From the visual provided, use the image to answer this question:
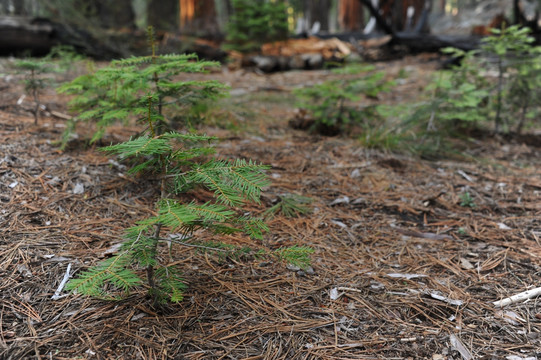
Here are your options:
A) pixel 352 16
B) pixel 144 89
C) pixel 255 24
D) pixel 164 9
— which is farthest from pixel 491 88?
pixel 352 16

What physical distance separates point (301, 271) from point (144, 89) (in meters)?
1.40

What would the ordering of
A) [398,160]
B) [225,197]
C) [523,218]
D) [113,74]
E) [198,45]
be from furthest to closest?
[198,45] → [398,160] → [523,218] → [113,74] → [225,197]

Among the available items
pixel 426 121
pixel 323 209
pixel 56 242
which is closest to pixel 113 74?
pixel 56 242

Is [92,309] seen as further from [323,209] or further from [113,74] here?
[323,209]

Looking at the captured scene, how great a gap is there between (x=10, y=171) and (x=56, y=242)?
90cm

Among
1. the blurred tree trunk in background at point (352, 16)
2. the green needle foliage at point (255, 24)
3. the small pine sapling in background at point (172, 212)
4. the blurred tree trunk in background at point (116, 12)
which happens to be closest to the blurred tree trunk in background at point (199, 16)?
the green needle foliage at point (255, 24)

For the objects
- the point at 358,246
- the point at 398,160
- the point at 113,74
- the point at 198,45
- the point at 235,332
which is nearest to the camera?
the point at 235,332

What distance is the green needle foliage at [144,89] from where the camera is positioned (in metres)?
1.98

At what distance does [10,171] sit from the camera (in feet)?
8.32

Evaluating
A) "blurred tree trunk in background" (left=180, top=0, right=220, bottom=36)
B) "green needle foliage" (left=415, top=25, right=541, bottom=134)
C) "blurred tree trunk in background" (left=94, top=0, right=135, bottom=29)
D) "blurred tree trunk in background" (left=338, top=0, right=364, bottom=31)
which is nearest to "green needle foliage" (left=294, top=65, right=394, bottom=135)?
"green needle foliage" (left=415, top=25, right=541, bottom=134)

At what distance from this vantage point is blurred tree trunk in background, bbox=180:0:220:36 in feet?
29.7

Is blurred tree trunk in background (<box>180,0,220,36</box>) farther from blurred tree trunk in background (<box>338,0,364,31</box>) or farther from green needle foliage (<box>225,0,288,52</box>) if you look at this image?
blurred tree trunk in background (<box>338,0,364,31</box>)

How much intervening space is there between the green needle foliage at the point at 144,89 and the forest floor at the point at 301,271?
0.52m

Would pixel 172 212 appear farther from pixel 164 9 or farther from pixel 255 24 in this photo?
pixel 164 9
